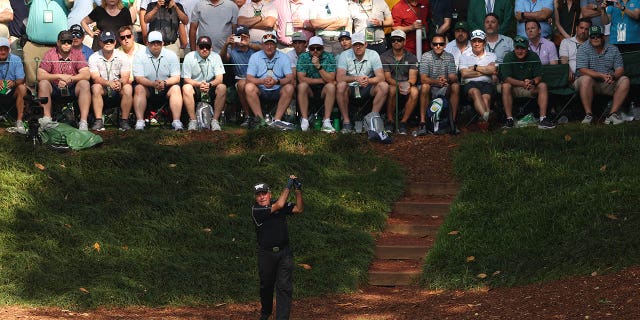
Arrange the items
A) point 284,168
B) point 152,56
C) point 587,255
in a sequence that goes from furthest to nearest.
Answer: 1. point 152,56
2. point 284,168
3. point 587,255

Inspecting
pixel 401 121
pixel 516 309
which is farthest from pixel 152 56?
pixel 516 309

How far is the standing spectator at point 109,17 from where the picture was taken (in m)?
22.6

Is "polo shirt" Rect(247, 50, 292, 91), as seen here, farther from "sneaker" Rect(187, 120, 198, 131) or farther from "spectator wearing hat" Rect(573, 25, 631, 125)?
"spectator wearing hat" Rect(573, 25, 631, 125)

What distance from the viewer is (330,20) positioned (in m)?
22.5

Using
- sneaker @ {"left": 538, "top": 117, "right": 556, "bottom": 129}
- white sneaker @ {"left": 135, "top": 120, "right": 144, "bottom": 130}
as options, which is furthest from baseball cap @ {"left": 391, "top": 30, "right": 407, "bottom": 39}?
white sneaker @ {"left": 135, "top": 120, "right": 144, "bottom": 130}

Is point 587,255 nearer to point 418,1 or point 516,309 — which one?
point 516,309

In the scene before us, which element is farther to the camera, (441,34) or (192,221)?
(441,34)

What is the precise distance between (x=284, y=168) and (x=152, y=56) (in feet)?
10.3

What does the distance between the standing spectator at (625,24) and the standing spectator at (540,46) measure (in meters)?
0.94

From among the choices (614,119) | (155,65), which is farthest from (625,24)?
(155,65)

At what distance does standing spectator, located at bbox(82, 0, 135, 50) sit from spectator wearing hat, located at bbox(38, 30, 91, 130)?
1.05 m

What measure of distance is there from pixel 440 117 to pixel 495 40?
1.69 meters

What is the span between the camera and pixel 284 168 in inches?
801

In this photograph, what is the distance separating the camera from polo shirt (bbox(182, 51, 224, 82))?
71.3ft
